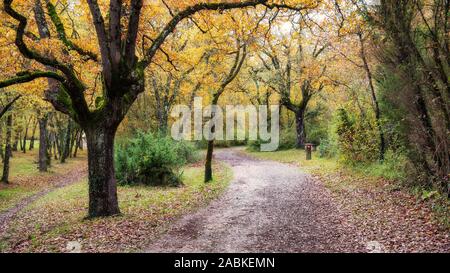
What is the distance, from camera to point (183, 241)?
844 cm

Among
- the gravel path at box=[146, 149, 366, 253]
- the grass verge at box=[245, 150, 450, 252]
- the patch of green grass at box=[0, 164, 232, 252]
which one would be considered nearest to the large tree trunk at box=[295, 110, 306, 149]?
the grass verge at box=[245, 150, 450, 252]

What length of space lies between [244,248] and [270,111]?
34.8m

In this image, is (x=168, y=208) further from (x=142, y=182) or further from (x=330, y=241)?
(x=142, y=182)

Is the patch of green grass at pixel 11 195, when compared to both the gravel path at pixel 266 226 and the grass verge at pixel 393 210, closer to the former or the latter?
the gravel path at pixel 266 226

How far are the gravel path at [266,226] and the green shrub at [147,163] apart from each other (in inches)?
184

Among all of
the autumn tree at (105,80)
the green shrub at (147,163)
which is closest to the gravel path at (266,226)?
the autumn tree at (105,80)

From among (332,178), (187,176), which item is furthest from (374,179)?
(187,176)

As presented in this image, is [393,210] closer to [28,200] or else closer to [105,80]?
[105,80]

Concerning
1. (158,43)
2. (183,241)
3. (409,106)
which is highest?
(158,43)

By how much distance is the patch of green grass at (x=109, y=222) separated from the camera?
8492mm

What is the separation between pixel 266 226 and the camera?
9633 mm

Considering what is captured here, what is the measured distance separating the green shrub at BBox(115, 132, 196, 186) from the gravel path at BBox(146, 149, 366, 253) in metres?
4.68

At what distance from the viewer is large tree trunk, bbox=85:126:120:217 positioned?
10484mm

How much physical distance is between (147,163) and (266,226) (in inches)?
402
